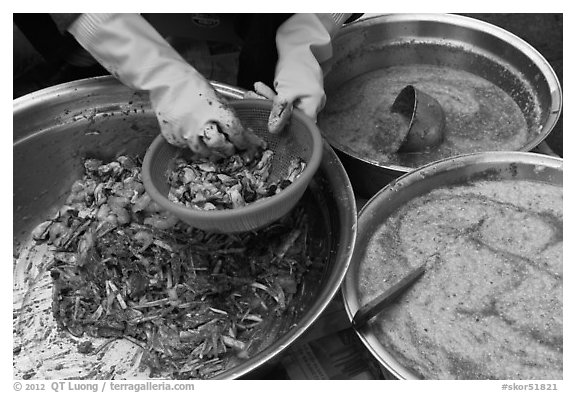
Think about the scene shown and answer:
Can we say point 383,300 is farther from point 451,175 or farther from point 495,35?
point 495,35

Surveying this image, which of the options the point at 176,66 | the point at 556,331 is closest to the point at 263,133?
the point at 176,66

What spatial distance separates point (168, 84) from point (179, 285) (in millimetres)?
708

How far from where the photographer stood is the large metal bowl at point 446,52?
96.5 inches

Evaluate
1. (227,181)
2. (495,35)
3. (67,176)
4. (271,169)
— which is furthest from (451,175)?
(67,176)

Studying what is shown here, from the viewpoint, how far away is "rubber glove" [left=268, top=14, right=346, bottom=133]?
68.5 inches

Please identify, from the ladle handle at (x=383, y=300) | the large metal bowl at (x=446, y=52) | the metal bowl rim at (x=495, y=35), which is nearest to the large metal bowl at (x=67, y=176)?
Result: the ladle handle at (x=383, y=300)

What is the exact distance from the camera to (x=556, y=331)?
5.01ft

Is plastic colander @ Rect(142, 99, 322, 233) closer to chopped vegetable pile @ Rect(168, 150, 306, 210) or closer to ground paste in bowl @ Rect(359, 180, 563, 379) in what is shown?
chopped vegetable pile @ Rect(168, 150, 306, 210)

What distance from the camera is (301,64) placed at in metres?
1.91

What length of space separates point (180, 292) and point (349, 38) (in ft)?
5.34

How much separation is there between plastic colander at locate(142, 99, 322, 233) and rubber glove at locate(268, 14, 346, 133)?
0.21 feet

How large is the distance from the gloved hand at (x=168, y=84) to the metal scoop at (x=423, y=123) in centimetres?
83

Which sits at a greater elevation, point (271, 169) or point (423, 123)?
point (271, 169)

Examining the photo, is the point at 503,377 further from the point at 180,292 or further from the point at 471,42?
the point at 471,42
